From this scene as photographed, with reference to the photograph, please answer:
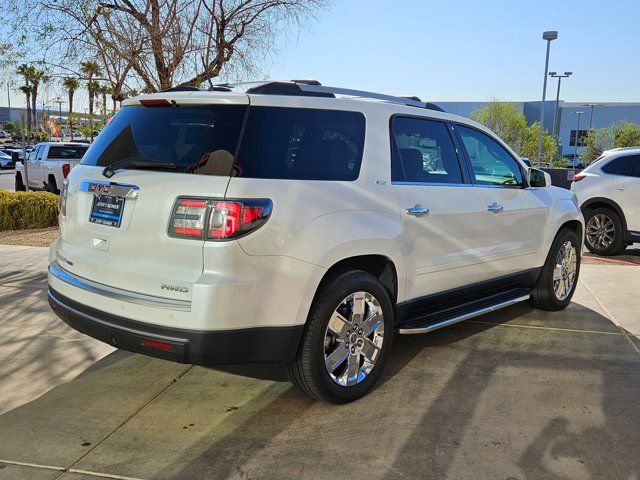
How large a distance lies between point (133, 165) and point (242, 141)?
26.6 inches

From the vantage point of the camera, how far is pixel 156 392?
3820 mm

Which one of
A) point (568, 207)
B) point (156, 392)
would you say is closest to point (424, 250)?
point (156, 392)

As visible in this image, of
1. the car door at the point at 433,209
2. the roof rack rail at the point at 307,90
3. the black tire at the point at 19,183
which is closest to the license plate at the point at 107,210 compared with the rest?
the roof rack rail at the point at 307,90

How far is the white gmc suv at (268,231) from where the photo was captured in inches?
118

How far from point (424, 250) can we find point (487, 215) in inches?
35.5

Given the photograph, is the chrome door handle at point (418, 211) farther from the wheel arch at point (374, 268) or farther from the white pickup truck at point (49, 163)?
the white pickup truck at point (49, 163)

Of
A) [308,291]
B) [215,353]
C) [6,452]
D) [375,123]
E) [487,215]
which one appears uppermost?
[375,123]

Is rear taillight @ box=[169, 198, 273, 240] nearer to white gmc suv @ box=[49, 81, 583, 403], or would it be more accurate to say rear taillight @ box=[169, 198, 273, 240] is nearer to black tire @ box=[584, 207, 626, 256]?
white gmc suv @ box=[49, 81, 583, 403]

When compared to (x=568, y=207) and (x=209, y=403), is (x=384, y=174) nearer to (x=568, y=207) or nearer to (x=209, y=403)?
(x=209, y=403)

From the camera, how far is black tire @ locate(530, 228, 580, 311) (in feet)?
18.7

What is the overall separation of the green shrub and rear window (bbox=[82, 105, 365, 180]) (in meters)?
8.14

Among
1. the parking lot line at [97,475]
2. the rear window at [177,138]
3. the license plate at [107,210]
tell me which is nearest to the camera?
the parking lot line at [97,475]

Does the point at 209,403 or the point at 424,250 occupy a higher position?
the point at 424,250

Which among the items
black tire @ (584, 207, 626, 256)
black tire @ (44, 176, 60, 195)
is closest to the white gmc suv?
black tire @ (584, 207, 626, 256)
